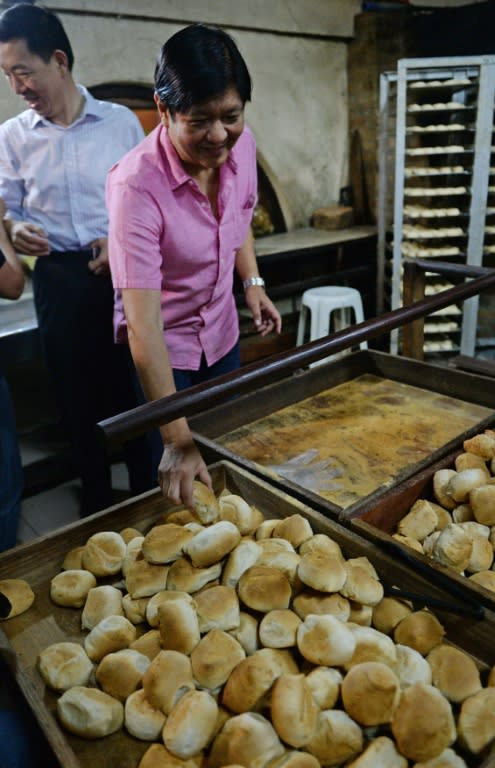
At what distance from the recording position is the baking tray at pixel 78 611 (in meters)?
0.90

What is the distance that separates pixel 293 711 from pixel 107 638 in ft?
1.25

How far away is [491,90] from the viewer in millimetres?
4410

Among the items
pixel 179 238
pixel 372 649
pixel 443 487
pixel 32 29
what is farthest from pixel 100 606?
pixel 32 29

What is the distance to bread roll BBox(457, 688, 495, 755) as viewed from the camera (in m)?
0.85

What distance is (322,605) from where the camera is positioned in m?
1.04

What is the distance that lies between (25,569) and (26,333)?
1.87m

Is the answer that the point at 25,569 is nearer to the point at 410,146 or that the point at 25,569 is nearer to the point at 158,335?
the point at 158,335

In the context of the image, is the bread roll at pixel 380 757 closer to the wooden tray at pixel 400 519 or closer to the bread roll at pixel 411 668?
the bread roll at pixel 411 668

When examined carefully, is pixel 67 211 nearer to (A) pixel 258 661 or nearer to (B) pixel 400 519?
(B) pixel 400 519

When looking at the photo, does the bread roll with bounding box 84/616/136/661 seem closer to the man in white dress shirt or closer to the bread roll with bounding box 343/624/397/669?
the bread roll with bounding box 343/624/397/669

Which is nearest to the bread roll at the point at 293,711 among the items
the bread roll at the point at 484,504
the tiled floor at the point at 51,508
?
the bread roll at the point at 484,504

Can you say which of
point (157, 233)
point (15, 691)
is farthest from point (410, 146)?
point (15, 691)

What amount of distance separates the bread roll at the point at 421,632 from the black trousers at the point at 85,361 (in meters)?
1.58

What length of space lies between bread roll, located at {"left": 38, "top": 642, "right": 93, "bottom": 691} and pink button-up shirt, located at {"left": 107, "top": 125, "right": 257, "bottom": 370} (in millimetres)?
939
